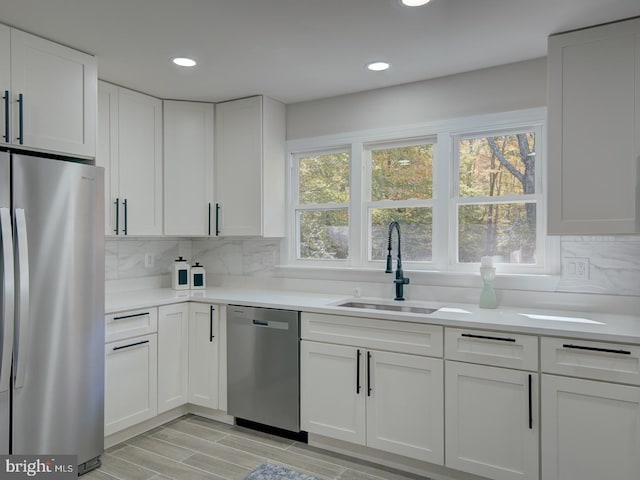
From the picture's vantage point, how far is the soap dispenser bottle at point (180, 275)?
3.63 metres

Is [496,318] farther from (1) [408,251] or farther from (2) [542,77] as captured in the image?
(2) [542,77]

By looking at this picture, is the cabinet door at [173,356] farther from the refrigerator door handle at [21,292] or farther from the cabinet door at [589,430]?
the cabinet door at [589,430]

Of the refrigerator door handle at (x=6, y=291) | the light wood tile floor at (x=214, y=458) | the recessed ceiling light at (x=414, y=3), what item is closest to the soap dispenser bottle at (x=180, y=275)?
the light wood tile floor at (x=214, y=458)

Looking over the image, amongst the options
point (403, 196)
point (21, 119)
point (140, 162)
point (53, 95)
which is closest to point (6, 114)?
point (21, 119)

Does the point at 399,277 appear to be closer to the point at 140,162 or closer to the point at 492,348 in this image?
the point at 492,348

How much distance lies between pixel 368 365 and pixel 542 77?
204 centimetres

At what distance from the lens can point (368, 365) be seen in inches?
103

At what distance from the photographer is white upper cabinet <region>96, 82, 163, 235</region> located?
10.2ft

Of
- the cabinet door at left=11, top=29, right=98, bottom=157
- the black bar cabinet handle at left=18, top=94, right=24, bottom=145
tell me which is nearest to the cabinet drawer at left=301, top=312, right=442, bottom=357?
the cabinet door at left=11, top=29, right=98, bottom=157

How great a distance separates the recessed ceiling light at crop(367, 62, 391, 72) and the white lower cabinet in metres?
1.76

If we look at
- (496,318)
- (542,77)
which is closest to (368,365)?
(496,318)

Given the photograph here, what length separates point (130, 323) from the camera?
9.35ft

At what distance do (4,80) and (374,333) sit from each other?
2386mm

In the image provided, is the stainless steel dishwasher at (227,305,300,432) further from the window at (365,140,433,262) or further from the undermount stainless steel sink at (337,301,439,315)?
the window at (365,140,433,262)
